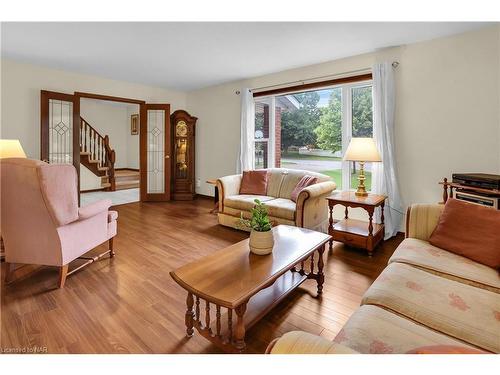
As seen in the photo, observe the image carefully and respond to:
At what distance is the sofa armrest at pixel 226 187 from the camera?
4.06m

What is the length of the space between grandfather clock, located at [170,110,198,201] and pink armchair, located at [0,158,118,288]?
3683 mm

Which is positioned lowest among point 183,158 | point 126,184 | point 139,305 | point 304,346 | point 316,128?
point 139,305

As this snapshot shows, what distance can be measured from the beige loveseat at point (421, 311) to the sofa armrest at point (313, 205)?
1442 mm

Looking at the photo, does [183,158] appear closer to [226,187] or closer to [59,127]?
[59,127]

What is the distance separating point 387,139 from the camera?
3490mm

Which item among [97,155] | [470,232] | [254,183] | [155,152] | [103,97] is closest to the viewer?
[470,232]

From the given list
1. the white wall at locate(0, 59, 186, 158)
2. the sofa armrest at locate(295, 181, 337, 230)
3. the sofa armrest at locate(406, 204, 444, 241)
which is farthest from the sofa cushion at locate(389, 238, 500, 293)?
the white wall at locate(0, 59, 186, 158)

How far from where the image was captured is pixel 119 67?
4.47m

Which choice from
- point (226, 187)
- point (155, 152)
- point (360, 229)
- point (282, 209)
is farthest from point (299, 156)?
point (155, 152)

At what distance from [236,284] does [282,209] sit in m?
2.04

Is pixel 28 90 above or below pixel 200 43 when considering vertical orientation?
below
